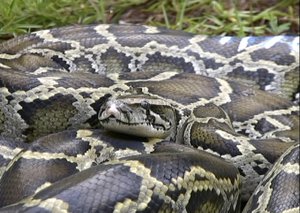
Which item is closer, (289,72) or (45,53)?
(45,53)

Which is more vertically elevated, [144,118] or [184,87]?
[144,118]

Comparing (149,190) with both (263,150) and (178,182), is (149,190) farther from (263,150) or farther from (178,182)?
(263,150)

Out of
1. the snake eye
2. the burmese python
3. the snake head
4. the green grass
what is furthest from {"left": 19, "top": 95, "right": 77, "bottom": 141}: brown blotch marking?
the green grass

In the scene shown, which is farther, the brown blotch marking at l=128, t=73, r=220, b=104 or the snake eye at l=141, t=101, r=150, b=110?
the brown blotch marking at l=128, t=73, r=220, b=104

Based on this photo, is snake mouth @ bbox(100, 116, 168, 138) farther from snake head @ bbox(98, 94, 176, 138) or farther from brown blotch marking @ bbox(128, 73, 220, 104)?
brown blotch marking @ bbox(128, 73, 220, 104)

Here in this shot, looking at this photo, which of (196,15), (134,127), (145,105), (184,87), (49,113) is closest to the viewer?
(134,127)

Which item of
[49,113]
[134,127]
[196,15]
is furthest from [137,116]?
Answer: [196,15]

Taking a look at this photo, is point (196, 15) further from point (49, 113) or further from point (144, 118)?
point (144, 118)

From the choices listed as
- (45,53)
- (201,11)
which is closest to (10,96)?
(45,53)
